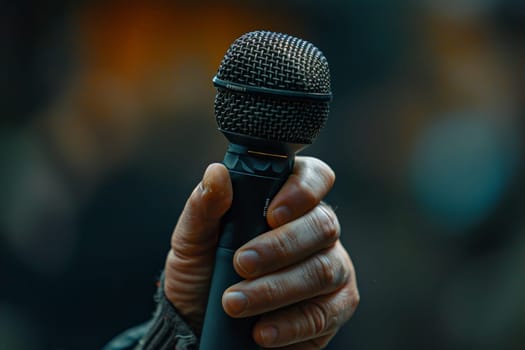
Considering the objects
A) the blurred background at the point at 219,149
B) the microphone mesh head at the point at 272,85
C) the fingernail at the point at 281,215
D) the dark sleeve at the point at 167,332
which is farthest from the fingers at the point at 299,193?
the blurred background at the point at 219,149

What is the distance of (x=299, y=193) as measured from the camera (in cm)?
106

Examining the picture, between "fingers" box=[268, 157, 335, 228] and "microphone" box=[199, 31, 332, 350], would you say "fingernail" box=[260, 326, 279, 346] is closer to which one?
"microphone" box=[199, 31, 332, 350]

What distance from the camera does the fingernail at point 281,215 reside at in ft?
3.32

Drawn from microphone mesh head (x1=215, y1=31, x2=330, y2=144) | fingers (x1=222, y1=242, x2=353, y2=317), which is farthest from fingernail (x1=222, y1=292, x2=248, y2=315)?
microphone mesh head (x1=215, y1=31, x2=330, y2=144)

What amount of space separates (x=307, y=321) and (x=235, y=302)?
9.6 inches

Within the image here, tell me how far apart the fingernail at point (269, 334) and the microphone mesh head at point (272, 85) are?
1.09ft

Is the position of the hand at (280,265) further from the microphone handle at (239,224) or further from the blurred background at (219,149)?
the blurred background at (219,149)

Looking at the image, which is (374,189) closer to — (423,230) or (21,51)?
(423,230)

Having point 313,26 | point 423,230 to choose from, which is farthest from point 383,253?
point 313,26

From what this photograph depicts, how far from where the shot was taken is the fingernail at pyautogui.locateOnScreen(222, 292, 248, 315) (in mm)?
965

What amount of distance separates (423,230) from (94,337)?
234cm

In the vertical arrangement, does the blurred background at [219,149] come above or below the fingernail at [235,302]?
below

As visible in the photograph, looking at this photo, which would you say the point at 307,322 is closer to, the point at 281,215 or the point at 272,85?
the point at 281,215

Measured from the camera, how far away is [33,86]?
12.8ft
